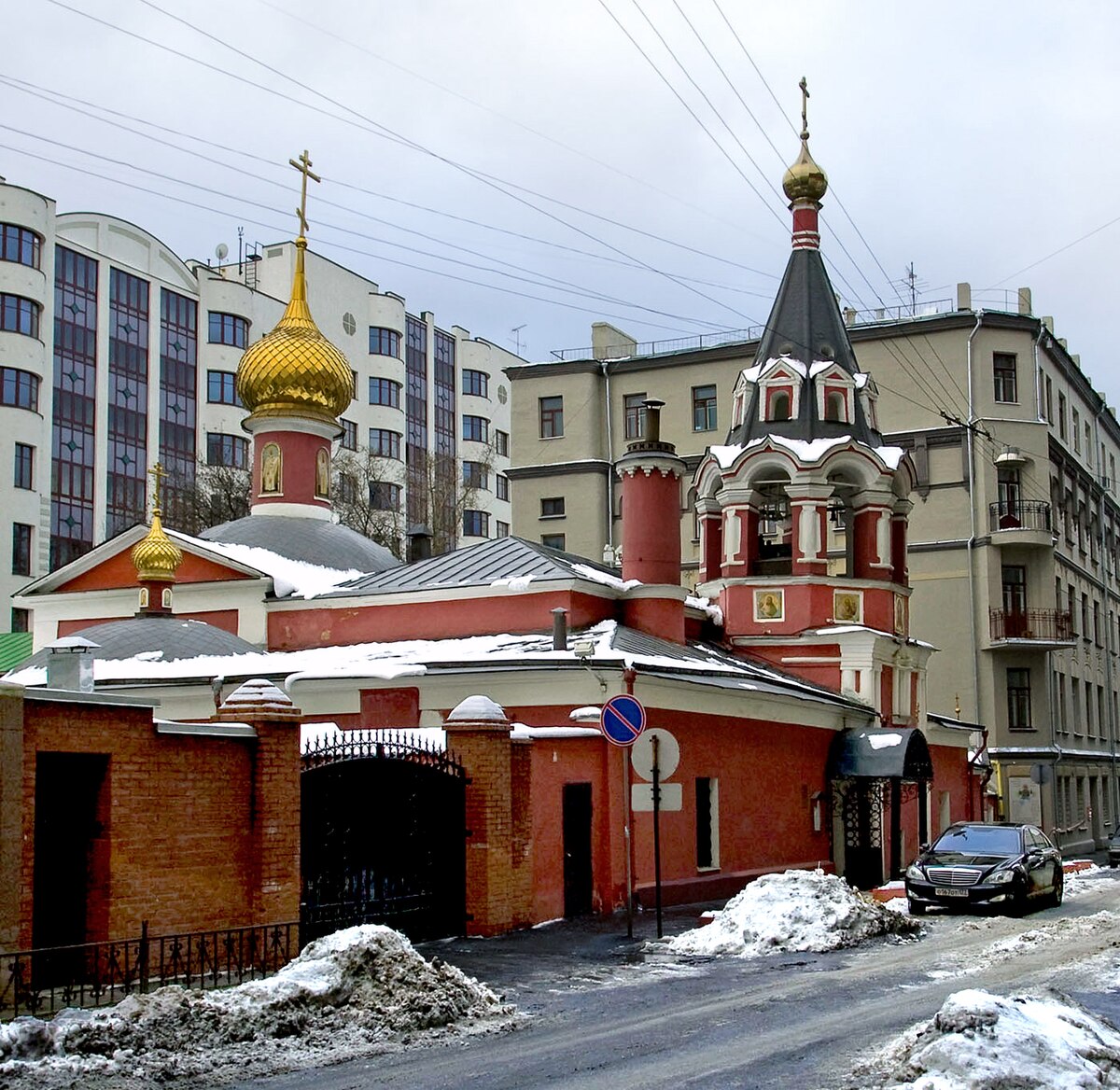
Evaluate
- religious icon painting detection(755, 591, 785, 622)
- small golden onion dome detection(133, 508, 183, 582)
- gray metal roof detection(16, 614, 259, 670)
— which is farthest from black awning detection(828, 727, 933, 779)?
small golden onion dome detection(133, 508, 183, 582)

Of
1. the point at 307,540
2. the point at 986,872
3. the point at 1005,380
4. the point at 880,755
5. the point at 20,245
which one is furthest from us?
the point at 20,245

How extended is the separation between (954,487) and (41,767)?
34.8 metres

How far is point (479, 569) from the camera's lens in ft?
86.0

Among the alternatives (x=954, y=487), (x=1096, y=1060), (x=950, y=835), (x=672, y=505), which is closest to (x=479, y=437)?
(x=954, y=487)

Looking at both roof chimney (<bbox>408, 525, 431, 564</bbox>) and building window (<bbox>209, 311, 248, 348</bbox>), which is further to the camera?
building window (<bbox>209, 311, 248, 348</bbox>)

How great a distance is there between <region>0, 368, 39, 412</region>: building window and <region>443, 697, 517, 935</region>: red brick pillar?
36.7m

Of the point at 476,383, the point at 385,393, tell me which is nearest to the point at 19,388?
the point at 385,393

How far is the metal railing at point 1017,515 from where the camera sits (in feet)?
142

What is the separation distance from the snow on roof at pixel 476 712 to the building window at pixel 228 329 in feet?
148

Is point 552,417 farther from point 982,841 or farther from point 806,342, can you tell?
point 982,841

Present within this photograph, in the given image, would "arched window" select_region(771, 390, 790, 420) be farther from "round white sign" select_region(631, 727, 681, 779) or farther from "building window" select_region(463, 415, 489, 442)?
"building window" select_region(463, 415, 489, 442)

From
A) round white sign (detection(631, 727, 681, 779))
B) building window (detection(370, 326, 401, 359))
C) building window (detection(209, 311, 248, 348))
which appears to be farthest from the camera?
building window (detection(370, 326, 401, 359))

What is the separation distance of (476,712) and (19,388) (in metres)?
37.2

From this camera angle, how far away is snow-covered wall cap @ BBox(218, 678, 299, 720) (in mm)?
14125
